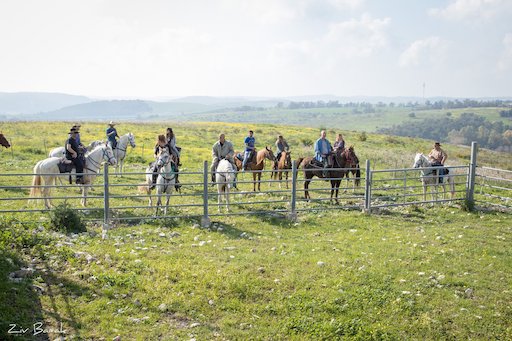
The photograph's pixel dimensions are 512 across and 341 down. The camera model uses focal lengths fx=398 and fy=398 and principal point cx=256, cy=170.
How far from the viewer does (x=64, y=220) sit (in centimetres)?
1040

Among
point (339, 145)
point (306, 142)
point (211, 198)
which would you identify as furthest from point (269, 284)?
point (306, 142)

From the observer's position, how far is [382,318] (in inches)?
269

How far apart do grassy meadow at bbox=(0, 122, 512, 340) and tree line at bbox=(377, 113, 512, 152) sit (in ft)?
312

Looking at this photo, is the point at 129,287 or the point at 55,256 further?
the point at 55,256

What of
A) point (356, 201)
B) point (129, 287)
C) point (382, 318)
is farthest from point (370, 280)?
point (356, 201)

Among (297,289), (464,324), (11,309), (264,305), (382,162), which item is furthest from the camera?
(382,162)

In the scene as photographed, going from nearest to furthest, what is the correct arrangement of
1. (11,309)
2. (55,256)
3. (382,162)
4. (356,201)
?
(11,309) < (55,256) < (356,201) < (382,162)

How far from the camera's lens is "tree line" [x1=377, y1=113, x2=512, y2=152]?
96.8 metres

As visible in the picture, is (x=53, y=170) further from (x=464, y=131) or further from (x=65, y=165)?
(x=464, y=131)

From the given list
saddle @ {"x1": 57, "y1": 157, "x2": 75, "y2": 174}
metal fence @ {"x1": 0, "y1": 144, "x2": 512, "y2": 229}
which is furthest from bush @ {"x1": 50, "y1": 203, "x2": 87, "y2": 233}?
saddle @ {"x1": 57, "y1": 157, "x2": 75, "y2": 174}

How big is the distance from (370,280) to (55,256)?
Result: 21.7 feet

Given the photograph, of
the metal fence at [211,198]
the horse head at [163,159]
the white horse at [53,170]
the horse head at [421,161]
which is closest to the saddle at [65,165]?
the white horse at [53,170]

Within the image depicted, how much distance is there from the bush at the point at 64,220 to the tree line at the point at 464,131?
325 ft

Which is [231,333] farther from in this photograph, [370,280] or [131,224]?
[131,224]
